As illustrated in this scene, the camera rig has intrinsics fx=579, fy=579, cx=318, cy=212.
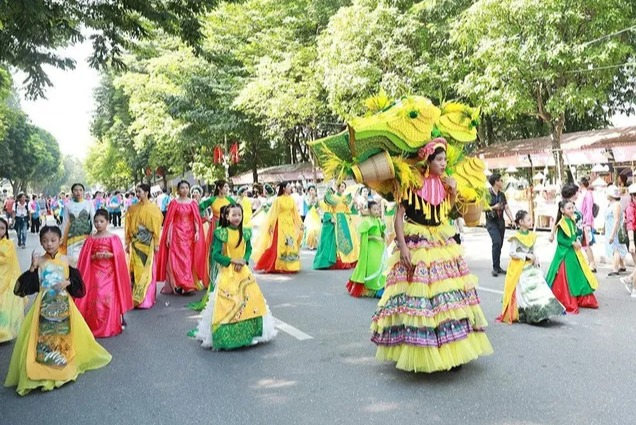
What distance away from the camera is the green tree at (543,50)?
590 inches

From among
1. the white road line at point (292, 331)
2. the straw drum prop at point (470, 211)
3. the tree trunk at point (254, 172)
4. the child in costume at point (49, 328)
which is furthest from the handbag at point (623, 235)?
the tree trunk at point (254, 172)

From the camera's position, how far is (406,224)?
14.9 ft

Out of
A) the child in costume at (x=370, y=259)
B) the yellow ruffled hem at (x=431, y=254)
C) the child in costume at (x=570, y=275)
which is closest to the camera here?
the yellow ruffled hem at (x=431, y=254)

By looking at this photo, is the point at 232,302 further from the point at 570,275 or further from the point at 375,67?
the point at 375,67

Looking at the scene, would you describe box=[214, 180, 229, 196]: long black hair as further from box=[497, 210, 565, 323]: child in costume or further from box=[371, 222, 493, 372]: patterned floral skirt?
box=[371, 222, 493, 372]: patterned floral skirt

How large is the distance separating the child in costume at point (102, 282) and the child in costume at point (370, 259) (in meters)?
3.13

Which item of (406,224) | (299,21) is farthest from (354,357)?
(299,21)

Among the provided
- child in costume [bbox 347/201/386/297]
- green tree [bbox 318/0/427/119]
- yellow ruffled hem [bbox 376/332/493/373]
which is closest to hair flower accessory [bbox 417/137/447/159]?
yellow ruffled hem [bbox 376/332/493/373]

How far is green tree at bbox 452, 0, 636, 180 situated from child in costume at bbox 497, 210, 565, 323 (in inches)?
416

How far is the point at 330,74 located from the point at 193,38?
14.7 meters

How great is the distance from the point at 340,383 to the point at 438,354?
31.0 inches

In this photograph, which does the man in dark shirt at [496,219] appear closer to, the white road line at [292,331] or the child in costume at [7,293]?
the white road line at [292,331]

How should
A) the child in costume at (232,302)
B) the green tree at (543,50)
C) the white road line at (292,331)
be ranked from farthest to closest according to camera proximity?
the green tree at (543,50) → the white road line at (292,331) → the child in costume at (232,302)

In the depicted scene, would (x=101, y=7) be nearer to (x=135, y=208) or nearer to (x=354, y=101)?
(x=135, y=208)
